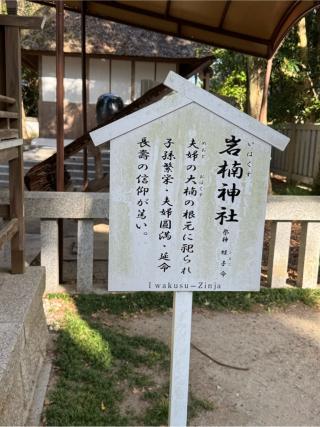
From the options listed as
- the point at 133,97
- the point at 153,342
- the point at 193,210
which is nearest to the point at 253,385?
the point at 153,342

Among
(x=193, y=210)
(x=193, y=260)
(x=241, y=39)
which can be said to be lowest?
(x=193, y=260)

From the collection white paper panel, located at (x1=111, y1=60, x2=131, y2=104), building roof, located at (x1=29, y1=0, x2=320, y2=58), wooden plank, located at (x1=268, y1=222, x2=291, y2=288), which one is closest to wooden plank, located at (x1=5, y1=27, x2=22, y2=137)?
wooden plank, located at (x1=268, y1=222, x2=291, y2=288)

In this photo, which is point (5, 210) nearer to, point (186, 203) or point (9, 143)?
point (9, 143)

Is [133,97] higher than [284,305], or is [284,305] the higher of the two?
[133,97]

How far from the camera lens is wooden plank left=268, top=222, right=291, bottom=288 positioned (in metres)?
4.57

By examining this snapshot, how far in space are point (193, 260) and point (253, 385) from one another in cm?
136

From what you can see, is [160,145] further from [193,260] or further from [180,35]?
[180,35]

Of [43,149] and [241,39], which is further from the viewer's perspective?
[43,149]

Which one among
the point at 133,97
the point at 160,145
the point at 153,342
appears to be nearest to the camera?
the point at 160,145

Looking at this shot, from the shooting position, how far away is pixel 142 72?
13.5 m

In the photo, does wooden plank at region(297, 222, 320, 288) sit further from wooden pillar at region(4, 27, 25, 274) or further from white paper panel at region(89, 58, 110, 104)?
white paper panel at region(89, 58, 110, 104)

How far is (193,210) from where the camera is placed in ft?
7.09

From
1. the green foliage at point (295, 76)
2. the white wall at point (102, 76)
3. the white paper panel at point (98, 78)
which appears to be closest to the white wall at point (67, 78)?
the white wall at point (102, 76)

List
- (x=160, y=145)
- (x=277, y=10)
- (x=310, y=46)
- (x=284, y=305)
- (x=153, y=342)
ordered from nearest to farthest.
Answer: (x=160, y=145)
(x=153, y=342)
(x=284, y=305)
(x=277, y=10)
(x=310, y=46)
